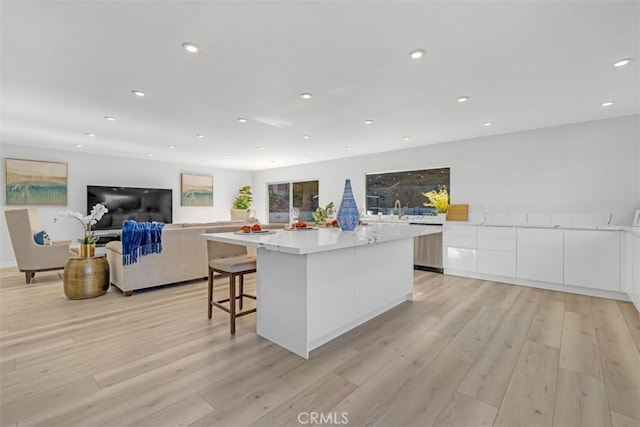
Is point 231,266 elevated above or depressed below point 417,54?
below

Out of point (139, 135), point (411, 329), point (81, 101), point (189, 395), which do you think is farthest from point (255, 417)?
point (139, 135)

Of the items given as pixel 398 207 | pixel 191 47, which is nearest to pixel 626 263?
pixel 398 207

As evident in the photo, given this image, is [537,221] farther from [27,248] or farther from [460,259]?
[27,248]

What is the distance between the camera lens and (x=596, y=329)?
2621 mm

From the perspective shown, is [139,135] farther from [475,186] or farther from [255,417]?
[475,186]

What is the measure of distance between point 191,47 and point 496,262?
4657 mm

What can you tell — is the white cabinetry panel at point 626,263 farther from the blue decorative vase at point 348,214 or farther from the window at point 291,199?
the window at point 291,199

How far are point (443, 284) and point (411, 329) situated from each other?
1.86 metres

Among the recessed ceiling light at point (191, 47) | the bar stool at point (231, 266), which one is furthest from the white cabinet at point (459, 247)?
the recessed ceiling light at point (191, 47)

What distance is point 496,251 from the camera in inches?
168

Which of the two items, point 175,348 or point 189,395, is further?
point 175,348

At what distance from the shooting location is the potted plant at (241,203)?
8484 mm

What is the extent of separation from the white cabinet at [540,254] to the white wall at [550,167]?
0.63 metres

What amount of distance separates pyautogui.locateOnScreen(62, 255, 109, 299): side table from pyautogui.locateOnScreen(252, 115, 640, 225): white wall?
5.50 meters
